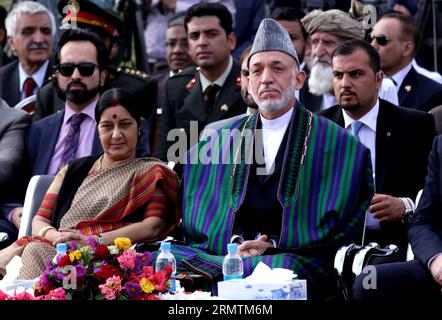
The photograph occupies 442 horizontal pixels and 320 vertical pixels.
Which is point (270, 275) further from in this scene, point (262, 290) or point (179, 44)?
point (179, 44)

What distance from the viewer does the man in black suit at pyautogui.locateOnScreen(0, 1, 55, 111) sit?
1138 cm

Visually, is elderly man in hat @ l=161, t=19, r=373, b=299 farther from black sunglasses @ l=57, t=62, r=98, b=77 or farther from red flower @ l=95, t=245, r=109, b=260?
black sunglasses @ l=57, t=62, r=98, b=77

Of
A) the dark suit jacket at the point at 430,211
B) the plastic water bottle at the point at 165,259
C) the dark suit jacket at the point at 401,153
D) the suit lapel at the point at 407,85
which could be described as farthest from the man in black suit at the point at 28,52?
the dark suit jacket at the point at 430,211

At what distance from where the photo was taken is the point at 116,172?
8.01 meters

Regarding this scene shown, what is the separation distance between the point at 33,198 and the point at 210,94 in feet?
6.92

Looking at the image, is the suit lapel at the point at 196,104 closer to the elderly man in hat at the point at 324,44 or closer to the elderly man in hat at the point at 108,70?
the elderly man in hat at the point at 108,70

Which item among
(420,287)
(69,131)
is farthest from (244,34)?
(420,287)

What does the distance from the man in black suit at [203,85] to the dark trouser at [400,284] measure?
2906 mm

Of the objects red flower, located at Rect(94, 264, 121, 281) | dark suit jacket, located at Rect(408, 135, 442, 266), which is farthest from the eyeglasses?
red flower, located at Rect(94, 264, 121, 281)

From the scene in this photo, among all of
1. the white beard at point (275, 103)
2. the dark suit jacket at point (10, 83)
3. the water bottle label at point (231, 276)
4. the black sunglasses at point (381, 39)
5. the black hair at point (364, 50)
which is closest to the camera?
the water bottle label at point (231, 276)

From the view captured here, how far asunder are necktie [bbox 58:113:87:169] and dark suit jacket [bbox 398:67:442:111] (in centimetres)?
264

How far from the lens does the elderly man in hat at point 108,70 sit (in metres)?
9.91

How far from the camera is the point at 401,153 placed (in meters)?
8.08
